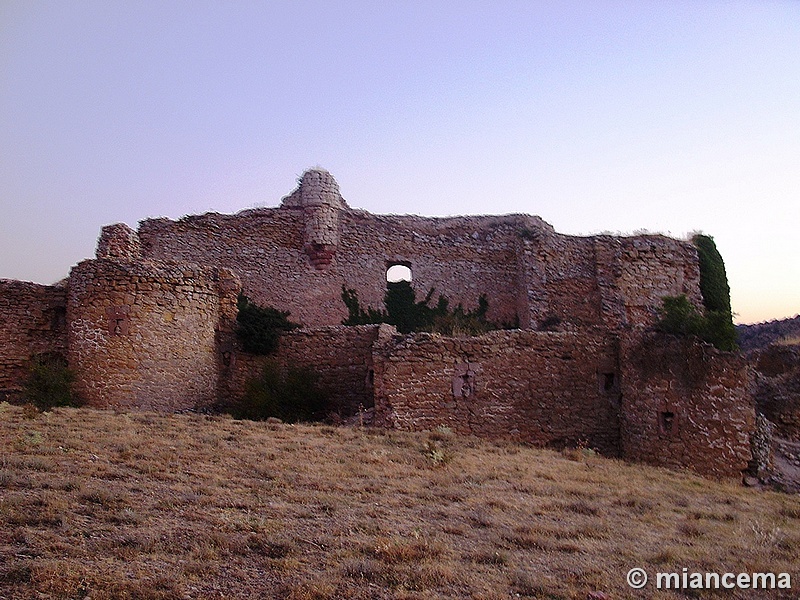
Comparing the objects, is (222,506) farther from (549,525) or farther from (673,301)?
(673,301)

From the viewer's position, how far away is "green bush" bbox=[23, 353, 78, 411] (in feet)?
43.0

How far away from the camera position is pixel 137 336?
13609mm

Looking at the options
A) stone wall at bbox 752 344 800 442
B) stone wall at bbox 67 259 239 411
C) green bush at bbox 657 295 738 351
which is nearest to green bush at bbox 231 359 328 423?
stone wall at bbox 67 259 239 411

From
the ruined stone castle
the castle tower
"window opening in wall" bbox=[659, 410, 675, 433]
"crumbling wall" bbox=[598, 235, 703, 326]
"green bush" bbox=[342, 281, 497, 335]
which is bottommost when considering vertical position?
"window opening in wall" bbox=[659, 410, 675, 433]

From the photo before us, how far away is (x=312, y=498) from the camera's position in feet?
26.1

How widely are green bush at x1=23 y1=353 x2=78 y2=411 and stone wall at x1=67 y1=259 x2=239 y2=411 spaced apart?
194 millimetres

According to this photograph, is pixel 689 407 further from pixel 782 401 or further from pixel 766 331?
pixel 766 331

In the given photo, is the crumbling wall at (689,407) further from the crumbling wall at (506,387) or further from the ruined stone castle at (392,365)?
the crumbling wall at (506,387)

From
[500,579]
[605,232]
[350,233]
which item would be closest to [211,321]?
[350,233]

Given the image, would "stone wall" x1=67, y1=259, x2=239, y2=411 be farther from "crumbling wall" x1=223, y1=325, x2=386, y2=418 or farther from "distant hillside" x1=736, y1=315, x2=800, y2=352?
"distant hillside" x1=736, y1=315, x2=800, y2=352

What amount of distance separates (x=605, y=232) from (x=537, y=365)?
886cm

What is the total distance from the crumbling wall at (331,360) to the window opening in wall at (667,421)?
5675 millimetres

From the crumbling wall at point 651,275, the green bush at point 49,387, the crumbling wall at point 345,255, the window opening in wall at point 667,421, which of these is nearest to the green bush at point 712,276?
the crumbling wall at point 651,275

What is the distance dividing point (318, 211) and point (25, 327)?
8.24 m
